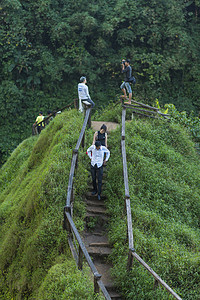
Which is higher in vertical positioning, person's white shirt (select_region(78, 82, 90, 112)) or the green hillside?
person's white shirt (select_region(78, 82, 90, 112))

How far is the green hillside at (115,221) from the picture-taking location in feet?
18.2

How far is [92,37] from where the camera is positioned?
2209 centimetres

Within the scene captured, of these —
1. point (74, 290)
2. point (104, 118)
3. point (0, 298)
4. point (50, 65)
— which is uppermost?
point (50, 65)

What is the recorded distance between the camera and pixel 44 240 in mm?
6109

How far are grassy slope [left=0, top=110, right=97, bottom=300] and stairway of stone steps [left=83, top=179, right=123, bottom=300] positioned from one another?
307mm

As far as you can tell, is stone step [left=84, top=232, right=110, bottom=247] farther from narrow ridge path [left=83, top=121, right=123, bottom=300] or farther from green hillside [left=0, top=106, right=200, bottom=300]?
green hillside [left=0, top=106, right=200, bottom=300]

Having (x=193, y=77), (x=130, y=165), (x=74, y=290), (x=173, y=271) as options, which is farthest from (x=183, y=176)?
(x=193, y=77)

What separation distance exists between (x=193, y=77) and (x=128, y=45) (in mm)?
4854

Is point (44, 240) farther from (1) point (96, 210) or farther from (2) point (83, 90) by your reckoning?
(2) point (83, 90)

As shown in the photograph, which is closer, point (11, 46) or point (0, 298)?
point (0, 298)

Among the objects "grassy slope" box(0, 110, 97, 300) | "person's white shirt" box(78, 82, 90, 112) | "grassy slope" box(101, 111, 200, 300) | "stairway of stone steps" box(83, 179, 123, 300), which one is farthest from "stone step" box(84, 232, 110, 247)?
"person's white shirt" box(78, 82, 90, 112)

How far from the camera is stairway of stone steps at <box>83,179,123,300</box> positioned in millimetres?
5746

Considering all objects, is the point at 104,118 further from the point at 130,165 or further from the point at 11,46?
the point at 11,46

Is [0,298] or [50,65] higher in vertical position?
[50,65]
